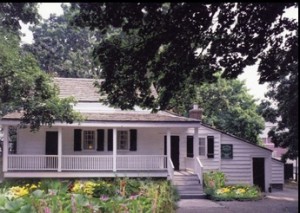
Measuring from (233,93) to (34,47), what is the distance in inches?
888

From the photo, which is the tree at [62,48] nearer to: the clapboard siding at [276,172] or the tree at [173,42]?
the clapboard siding at [276,172]

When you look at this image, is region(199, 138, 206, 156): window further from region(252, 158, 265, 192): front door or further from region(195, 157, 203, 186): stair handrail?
region(195, 157, 203, 186): stair handrail

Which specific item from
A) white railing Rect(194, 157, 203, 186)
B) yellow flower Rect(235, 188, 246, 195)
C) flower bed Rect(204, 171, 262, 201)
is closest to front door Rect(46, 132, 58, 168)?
white railing Rect(194, 157, 203, 186)

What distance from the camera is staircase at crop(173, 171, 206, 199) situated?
21641 millimetres

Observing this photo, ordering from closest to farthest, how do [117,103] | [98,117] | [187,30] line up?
[187,30]
[117,103]
[98,117]

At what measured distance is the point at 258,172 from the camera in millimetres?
27719

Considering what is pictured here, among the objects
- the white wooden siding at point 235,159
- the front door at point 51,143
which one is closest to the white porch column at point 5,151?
the front door at point 51,143

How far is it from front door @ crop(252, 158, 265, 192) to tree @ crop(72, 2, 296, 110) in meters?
17.6

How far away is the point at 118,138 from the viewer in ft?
83.6

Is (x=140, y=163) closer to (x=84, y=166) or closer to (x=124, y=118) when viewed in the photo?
(x=124, y=118)

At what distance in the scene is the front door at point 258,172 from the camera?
2766 cm

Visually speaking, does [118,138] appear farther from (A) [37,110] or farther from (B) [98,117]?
(A) [37,110]

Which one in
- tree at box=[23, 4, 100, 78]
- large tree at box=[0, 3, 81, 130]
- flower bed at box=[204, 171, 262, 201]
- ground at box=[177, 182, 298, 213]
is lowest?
ground at box=[177, 182, 298, 213]

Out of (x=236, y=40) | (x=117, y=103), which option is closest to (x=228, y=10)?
(x=236, y=40)
